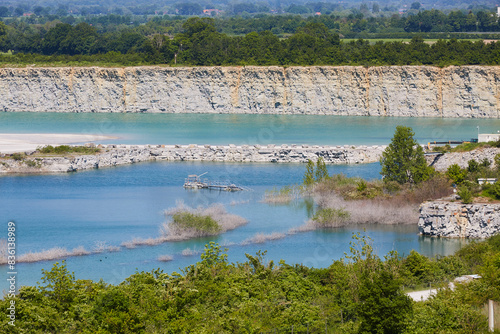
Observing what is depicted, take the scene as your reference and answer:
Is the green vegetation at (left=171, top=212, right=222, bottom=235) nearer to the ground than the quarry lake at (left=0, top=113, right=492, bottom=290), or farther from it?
farther from it

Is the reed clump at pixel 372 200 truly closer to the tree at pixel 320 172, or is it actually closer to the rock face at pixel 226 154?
the tree at pixel 320 172

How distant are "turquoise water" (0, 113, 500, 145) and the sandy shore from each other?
2370mm

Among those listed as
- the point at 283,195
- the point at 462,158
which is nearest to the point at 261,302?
the point at 283,195

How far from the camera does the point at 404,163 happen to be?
35.4 meters

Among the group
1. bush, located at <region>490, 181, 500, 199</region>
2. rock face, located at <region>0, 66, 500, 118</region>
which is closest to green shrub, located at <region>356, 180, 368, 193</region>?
bush, located at <region>490, 181, 500, 199</region>

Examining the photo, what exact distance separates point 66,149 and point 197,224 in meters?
21.0

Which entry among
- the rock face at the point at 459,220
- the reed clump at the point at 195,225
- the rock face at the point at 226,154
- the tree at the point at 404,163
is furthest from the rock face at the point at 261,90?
the reed clump at the point at 195,225

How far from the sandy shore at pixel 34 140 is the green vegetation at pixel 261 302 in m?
30.3

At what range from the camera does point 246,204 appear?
35.9 metres

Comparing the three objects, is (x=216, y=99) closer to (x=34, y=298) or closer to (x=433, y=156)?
(x=433, y=156)

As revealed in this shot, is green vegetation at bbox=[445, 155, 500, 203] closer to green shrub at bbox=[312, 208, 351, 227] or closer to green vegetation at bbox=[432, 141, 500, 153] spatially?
green vegetation at bbox=[432, 141, 500, 153]

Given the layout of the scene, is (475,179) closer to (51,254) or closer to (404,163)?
(404,163)

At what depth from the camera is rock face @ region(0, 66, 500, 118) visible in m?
74.7

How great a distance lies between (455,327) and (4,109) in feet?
237
